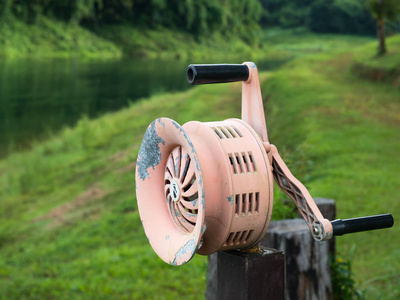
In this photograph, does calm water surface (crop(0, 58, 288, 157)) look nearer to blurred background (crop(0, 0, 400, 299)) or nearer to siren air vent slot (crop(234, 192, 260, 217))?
blurred background (crop(0, 0, 400, 299))

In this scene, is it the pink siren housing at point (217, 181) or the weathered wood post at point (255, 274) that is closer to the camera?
the pink siren housing at point (217, 181)

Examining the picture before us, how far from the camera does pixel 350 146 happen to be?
742 centimetres

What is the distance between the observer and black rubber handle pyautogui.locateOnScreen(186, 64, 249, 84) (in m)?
1.62

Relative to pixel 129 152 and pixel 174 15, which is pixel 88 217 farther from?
pixel 174 15

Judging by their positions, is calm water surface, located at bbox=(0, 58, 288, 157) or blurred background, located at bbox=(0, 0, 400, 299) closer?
blurred background, located at bbox=(0, 0, 400, 299)

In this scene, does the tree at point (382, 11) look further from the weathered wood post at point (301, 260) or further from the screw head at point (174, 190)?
the screw head at point (174, 190)

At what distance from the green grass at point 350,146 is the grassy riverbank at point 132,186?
0.05 ft

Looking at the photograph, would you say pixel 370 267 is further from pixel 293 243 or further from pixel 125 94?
pixel 125 94

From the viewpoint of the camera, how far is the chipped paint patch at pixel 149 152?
67.3 inches

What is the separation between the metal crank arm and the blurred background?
1.76 m

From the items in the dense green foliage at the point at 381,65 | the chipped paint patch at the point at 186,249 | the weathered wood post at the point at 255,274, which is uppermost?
the chipped paint patch at the point at 186,249

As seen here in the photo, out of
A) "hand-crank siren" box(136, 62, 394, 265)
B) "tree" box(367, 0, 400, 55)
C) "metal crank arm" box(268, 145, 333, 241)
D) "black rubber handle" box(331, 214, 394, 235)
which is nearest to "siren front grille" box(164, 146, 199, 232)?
"hand-crank siren" box(136, 62, 394, 265)

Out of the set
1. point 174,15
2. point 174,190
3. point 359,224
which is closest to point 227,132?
point 174,190

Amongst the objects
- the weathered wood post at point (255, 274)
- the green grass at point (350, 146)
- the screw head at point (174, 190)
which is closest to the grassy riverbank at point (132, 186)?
the green grass at point (350, 146)
